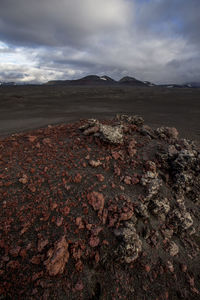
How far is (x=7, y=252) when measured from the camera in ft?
6.79

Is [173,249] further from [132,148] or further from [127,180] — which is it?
[132,148]

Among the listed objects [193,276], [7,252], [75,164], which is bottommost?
[193,276]

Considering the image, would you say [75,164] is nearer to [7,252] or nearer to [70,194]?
[70,194]

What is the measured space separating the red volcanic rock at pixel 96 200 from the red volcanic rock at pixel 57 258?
0.72m

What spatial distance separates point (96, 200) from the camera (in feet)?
9.00

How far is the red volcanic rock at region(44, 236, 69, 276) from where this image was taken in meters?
2.02

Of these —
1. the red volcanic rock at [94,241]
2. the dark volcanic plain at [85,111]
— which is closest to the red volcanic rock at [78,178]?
the red volcanic rock at [94,241]

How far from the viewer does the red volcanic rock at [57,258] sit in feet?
6.62

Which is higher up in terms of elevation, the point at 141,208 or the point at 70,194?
the point at 70,194

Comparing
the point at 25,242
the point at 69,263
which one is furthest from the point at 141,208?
the point at 25,242

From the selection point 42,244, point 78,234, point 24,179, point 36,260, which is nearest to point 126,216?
point 78,234

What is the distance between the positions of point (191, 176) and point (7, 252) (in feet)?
12.4

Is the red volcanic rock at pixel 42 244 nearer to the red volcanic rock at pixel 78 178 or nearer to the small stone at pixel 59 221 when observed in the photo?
the small stone at pixel 59 221

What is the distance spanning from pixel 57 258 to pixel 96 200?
1008 millimetres
